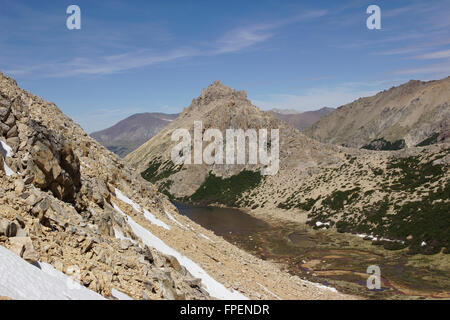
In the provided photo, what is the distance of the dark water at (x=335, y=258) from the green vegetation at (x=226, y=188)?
45.0 m

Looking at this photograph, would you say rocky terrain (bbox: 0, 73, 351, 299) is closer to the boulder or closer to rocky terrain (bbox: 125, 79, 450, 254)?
Answer: the boulder

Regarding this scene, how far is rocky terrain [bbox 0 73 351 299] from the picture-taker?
11586mm

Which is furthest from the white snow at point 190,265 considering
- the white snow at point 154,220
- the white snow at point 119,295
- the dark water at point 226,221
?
the dark water at point 226,221

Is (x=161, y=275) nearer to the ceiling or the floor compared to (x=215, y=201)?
nearer to the ceiling

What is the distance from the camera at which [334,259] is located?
210 ft

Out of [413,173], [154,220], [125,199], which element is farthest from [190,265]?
[413,173]

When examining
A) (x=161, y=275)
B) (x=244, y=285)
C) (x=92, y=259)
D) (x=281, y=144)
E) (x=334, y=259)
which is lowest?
(x=334, y=259)

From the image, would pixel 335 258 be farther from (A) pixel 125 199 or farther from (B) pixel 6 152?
(B) pixel 6 152

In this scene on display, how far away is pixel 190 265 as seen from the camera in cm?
2434

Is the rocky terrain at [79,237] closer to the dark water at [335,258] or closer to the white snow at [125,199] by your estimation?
the white snow at [125,199]

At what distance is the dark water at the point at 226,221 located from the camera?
310ft
